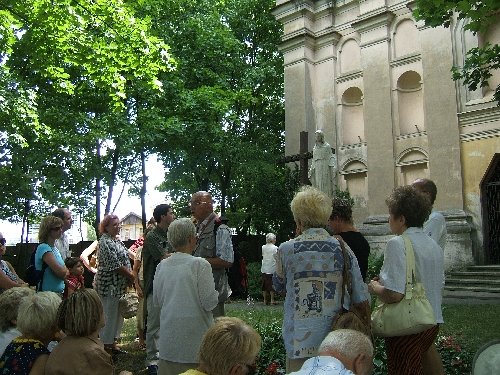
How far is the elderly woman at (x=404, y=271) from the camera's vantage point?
3332 millimetres

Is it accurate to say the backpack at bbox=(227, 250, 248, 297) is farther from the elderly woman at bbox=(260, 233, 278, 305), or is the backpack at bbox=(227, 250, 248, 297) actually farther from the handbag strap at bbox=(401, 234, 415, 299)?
the elderly woman at bbox=(260, 233, 278, 305)

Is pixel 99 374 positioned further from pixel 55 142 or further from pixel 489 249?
pixel 55 142

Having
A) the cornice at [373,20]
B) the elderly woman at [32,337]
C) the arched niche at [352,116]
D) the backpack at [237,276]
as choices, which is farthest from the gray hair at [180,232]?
the cornice at [373,20]

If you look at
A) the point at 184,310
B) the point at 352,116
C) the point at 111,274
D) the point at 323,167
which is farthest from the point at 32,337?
the point at 352,116

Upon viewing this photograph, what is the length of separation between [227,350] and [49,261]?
342cm

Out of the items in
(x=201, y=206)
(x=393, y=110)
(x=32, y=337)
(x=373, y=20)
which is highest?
(x=373, y=20)

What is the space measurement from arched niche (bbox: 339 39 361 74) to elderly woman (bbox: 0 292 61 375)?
18388mm

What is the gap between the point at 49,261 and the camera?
5047mm

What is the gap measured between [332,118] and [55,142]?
1119 centimetres

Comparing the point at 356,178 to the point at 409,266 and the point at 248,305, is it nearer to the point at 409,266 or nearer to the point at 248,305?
the point at 248,305

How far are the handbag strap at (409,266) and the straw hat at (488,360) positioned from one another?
60 cm

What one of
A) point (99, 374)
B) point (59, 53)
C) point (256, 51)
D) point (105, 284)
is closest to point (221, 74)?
point (256, 51)

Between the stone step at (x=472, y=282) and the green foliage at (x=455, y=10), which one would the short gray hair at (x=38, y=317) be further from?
the stone step at (x=472, y=282)

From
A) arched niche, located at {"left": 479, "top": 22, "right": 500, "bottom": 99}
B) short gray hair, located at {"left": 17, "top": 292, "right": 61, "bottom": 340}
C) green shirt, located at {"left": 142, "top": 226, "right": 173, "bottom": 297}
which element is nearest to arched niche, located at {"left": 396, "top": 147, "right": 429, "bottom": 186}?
arched niche, located at {"left": 479, "top": 22, "right": 500, "bottom": 99}
